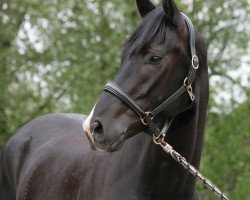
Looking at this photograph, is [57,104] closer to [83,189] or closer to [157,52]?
[83,189]

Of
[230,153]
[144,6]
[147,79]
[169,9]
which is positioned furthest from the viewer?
[230,153]

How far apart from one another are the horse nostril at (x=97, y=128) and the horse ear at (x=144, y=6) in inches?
33.6

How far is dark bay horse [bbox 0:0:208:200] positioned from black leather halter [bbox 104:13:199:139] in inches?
0.9

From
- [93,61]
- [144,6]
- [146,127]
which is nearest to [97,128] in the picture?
[146,127]

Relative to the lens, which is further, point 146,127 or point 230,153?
point 230,153

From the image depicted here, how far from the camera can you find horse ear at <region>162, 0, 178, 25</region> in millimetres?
3607

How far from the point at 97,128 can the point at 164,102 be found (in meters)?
0.41

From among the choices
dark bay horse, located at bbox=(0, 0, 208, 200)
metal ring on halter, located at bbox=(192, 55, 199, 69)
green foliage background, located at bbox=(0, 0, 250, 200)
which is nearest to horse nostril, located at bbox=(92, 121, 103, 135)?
dark bay horse, located at bbox=(0, 0, 208, 200)

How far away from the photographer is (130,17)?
388 inches

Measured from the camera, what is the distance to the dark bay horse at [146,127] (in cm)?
348

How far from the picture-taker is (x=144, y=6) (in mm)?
3912

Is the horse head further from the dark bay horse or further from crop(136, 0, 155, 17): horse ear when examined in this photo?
crop(136, 0, 155, 17): horse ear

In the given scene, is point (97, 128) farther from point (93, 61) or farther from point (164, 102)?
point (93, 61)

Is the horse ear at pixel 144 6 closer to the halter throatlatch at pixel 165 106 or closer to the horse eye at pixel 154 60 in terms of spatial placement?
the halter throatlatch at pixel 165 106
